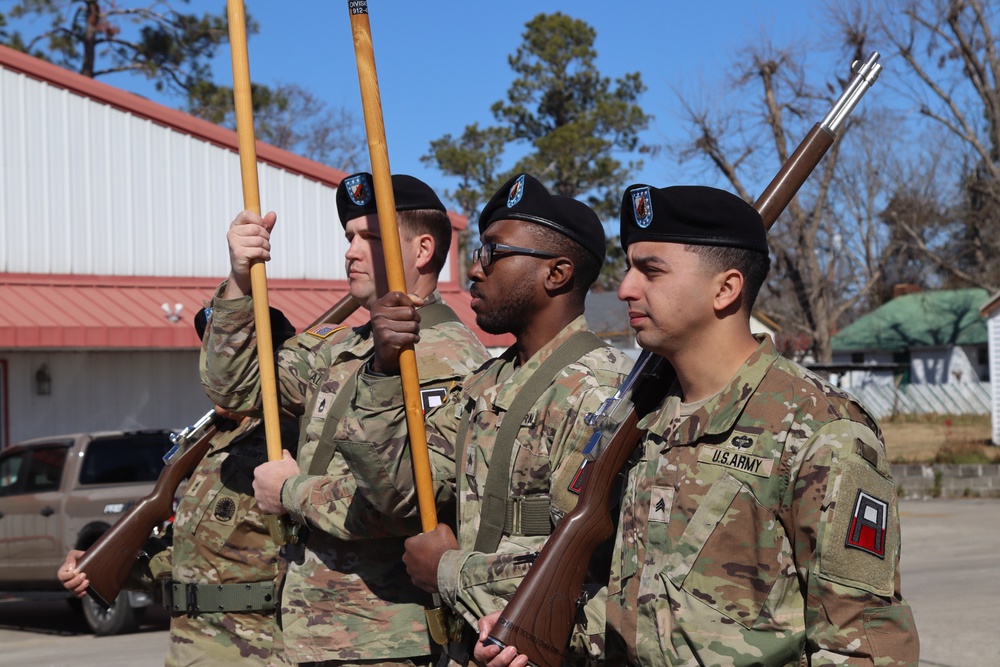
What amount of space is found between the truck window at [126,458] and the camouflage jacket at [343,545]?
7.17 metres

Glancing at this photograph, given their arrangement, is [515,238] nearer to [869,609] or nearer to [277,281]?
[869,609]

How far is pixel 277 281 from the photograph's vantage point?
55.9 ft

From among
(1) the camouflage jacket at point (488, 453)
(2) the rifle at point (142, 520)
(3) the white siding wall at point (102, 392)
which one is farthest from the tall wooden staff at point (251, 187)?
(3) the white siding wall at point (102, 392)

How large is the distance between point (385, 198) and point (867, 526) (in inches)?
60.1

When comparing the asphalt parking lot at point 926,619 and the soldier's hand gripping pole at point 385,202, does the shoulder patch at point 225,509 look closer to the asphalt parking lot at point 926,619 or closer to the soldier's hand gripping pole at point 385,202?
the soldier's hand gripping pole at point 385,202

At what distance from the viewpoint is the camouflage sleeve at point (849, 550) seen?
2.29 meters

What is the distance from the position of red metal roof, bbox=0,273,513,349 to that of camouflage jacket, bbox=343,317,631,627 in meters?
10.5

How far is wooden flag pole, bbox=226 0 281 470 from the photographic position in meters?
3.71

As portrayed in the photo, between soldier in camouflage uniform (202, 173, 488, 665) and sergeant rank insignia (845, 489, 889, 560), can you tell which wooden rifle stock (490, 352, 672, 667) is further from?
soldier in camouflage uniform (202, 173, 488, 665)

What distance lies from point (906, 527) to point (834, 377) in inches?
1399

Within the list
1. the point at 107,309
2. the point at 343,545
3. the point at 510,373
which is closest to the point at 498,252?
the point at 510,373

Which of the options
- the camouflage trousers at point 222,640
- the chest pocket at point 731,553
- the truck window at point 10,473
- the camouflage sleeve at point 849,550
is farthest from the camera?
the truck window at point 10,473

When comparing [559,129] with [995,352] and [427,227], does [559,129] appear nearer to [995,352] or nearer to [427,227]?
[995,352]

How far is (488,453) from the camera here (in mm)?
3305
